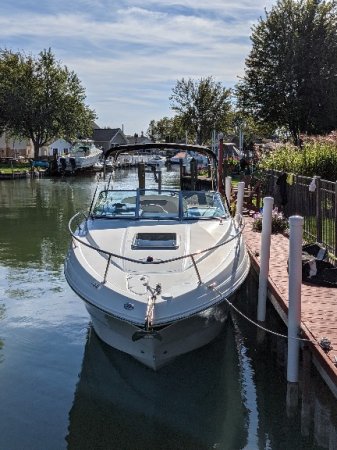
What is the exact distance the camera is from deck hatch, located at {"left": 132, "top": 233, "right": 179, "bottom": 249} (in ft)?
25.6

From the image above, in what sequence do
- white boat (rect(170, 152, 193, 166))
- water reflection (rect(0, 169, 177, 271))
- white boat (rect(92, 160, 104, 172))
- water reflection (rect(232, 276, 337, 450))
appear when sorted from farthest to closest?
white boat (rect(92, 160, 104, 172))
white boat (rect(170, 152, 193, 166))
water reflection (rect(0, 169, 177, 271))
water reflection (rect(232, 276, 337, 450))

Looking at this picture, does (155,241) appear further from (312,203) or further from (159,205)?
(312,203)

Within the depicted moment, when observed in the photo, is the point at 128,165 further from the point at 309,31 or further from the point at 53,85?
the point at 309,31

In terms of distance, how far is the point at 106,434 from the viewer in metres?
5.76

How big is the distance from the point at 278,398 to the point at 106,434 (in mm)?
2026

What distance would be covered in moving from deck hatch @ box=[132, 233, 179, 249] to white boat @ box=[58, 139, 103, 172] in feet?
137

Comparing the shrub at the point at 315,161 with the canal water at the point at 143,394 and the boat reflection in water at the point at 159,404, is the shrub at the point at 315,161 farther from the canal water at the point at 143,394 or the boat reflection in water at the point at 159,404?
the boat reflection in water at the point at 159,404

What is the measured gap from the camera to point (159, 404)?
20.7 feet

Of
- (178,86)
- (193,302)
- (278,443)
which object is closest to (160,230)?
(193,302)

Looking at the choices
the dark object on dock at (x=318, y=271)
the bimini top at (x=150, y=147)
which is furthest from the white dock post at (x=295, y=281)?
the bimini top at (x=150, y=147)

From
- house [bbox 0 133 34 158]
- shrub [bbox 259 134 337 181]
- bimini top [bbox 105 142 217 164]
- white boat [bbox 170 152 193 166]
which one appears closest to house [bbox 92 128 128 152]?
house [bbox 0 133 34 158]

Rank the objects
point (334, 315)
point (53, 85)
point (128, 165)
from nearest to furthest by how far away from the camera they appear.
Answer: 1. point (334, 315)
2. point (53, 85)
3. point (128, 165)

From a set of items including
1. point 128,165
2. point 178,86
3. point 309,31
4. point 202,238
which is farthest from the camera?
point 128,165

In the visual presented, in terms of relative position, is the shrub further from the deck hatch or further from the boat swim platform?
the deck hatch
